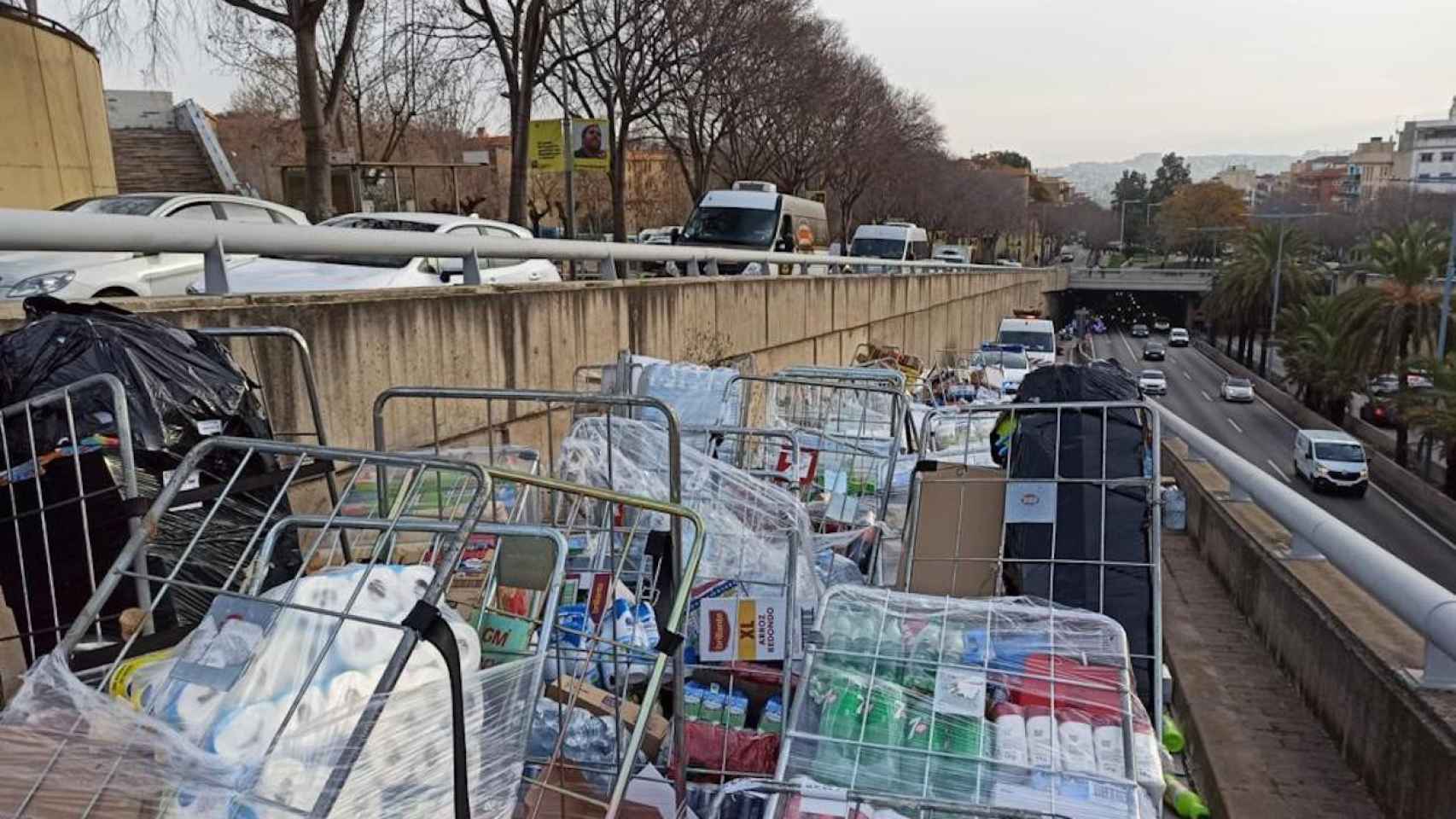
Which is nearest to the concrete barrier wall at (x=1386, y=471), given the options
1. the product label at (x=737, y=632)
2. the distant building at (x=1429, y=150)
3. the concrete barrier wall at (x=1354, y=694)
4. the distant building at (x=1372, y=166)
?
the concrete barrier wall at (x=1354, y=694)

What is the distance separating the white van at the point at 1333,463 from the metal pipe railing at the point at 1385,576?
28553 mm

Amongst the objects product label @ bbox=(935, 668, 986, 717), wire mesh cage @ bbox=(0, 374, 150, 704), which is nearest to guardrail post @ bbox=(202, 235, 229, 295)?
wire mesh cage @ bbox=(0, 374, 150, 704)

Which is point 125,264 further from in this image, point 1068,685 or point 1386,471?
point 1386,471

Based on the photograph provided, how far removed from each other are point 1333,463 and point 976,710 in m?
32.2

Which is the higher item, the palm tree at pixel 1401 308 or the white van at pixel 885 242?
the white van at pixel 885 242

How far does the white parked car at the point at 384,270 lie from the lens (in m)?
7.02

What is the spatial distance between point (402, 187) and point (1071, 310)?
7620 cm

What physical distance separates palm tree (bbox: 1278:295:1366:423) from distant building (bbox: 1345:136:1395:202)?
12644cm

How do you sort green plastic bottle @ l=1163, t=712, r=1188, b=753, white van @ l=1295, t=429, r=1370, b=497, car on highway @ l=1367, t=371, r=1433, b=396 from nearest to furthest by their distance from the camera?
1. green plastic bottle @ l=1163, t=712, r=1188, b=753
2. white van @ l=1295, t=429, r=1370, b=497
3. car on highway @ l=1367, t=371, r=1433, b=396

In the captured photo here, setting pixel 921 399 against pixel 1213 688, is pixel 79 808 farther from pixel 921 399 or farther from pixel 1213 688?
pixel 921 399

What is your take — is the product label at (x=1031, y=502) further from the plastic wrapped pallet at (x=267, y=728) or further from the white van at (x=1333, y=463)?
the white van at (x=1333, y=463)

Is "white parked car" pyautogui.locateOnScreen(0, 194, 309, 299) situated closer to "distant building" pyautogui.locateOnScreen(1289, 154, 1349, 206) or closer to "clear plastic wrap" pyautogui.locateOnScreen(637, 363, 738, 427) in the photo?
"clear plastic wrap" pyautogui.locateOnScreen(637, 363, 738, 427)

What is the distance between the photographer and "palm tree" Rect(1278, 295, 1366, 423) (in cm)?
3681

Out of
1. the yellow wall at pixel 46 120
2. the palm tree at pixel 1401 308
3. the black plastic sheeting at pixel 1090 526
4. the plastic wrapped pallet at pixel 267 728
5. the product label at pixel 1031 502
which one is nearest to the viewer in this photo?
the plastic wrapped pallet at pixel 267 728
